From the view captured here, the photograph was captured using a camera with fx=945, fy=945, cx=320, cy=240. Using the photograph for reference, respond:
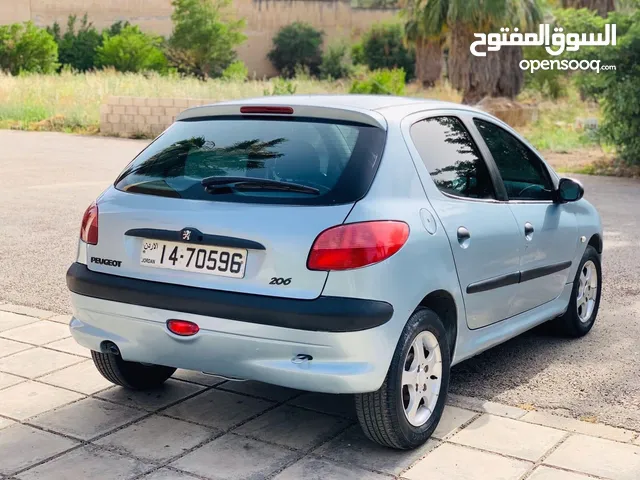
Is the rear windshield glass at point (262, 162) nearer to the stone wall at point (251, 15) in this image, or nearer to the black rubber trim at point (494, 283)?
the black rubber trim at point (494, 283)

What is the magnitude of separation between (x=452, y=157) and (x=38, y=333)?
299 centimetres

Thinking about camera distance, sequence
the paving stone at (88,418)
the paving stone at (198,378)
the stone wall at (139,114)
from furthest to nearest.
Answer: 1. the stone wall at (139,114)
2. the paving stone at (198,378)
3. the paving stone at (88,418)

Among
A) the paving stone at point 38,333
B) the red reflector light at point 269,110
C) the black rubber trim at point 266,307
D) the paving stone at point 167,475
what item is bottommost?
the paving stone at point 38,333

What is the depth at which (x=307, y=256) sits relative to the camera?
3.97 m

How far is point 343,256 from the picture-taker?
3957 mm

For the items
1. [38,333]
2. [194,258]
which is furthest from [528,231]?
[38,333]

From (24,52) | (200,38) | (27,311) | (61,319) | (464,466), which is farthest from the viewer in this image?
(200,38)

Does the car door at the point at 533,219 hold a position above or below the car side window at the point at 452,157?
below

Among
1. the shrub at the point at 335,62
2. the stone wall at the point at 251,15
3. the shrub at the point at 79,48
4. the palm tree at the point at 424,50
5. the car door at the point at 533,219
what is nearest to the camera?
the car door at the point at 533,219

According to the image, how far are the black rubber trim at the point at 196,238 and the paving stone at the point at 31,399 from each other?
3.59 ft

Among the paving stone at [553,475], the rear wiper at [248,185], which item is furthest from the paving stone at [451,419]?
the rear wiper at [248,185]

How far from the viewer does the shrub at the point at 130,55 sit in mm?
47938

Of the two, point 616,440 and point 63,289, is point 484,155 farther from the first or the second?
point 63,289

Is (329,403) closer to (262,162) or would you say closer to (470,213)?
(470,213)
